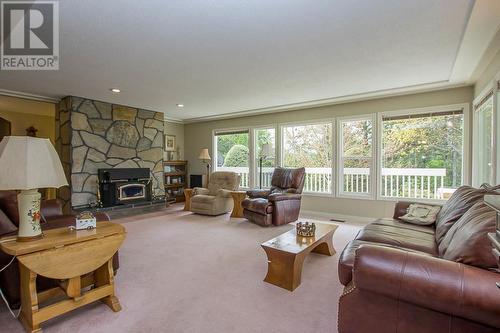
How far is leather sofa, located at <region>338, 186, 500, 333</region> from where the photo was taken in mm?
1097

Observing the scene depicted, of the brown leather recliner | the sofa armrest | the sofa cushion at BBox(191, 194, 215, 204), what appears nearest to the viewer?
the sofa armrest

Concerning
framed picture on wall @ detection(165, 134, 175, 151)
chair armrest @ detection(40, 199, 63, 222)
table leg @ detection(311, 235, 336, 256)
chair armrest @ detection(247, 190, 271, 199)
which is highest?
framed picture on wall @ detection(165, 134, 175, 151)

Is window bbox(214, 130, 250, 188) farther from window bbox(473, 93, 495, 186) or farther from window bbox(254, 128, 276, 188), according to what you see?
window bbox(473, 93, 495, 186)

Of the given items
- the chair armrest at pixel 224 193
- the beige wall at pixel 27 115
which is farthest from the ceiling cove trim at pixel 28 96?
the chair armrest at pixel 224 193

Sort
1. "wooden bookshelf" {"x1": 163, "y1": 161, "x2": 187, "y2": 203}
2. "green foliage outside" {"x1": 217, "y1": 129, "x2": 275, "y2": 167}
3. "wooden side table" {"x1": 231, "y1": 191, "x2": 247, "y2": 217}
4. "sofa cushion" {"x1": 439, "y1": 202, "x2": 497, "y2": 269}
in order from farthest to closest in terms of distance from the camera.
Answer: "wooden bookshelf" {"x1": 163, "y1": 161, "x2": 187, "y2": 203} → "green foliage outside" {"x1": 217, "y1": 129, "x2": 275, "y2": 167} → "wooden side table" {"x1": 231, "y1": 191, "x2": 247, "y2": 217} → "sofa cushion" {"x1": 439, "y1": 202, "x2": 497, "y2": 269}

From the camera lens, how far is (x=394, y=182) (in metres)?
4.63

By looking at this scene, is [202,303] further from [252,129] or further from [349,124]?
[252,129]

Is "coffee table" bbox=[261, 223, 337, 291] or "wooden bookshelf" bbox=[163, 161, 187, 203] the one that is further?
"wooden bookshelf" bbox=[163, 161, 187, 203]

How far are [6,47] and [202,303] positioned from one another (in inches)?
133

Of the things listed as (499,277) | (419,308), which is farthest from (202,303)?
(499,277)

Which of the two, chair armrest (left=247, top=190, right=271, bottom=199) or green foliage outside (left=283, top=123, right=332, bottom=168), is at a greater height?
green foliage outside (left=283, top=123, right=332, bottom=168)

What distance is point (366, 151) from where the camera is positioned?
485 centimetres
